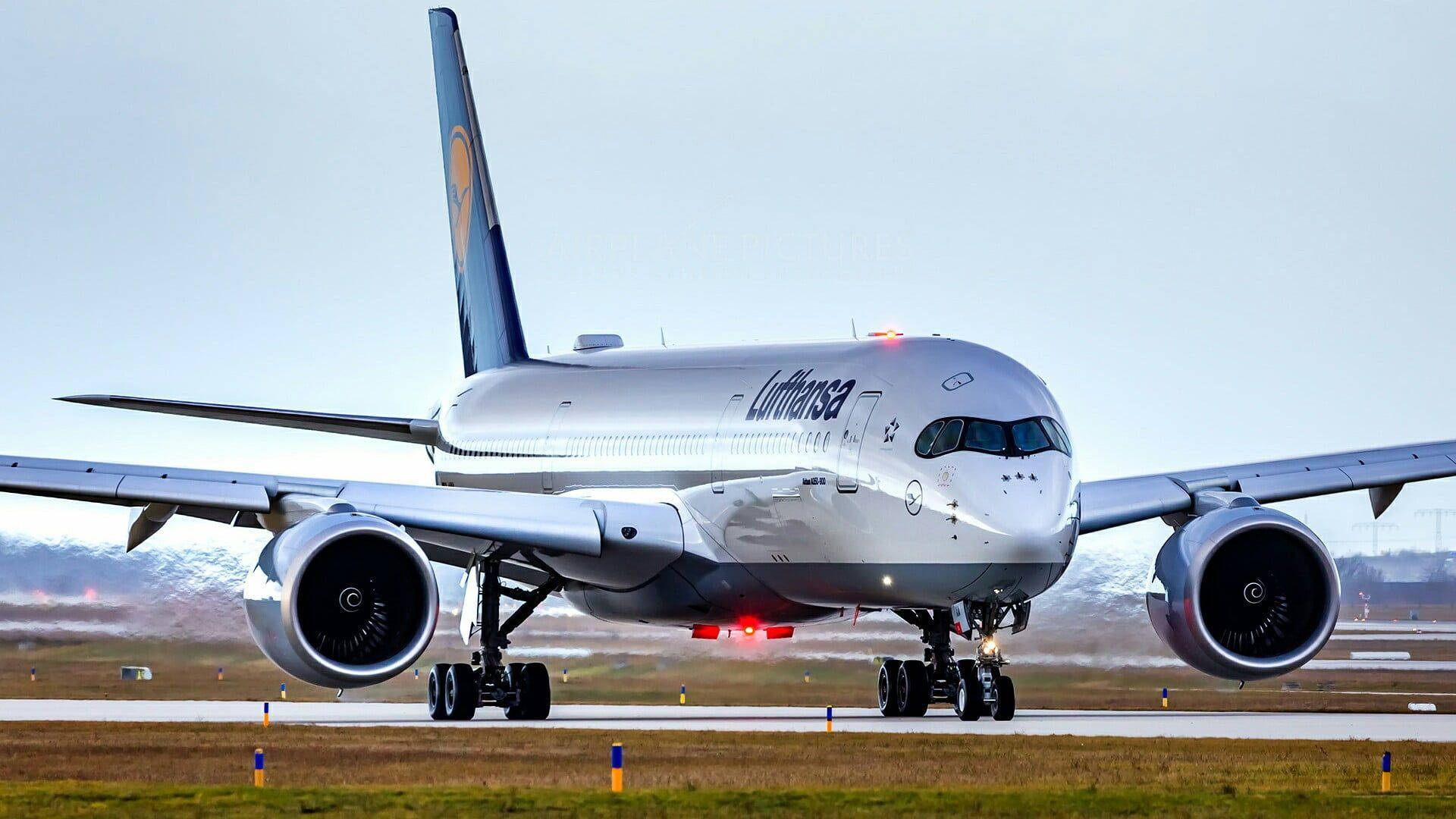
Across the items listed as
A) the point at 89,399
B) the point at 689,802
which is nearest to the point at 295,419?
the point at 89,399

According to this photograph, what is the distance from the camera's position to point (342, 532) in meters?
27.1

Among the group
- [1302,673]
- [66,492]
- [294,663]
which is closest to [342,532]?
[294,663]

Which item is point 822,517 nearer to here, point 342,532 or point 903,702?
point 903,702

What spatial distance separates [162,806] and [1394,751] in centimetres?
1253

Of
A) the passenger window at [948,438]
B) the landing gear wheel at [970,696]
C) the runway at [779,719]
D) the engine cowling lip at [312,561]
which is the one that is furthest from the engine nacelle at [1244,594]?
the engine cowling lip at [312,561]

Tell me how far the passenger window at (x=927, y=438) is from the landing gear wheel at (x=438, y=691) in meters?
7.63

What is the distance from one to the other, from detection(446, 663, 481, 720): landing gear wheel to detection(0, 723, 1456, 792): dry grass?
312 cm

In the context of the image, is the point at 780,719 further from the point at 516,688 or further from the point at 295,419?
the point at 295,419

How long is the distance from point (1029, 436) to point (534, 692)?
8.35m

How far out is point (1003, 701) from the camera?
1176 inches

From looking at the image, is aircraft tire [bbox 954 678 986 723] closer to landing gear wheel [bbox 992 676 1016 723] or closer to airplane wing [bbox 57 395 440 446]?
landing gear wheel [bbox 992 676 1016 723]

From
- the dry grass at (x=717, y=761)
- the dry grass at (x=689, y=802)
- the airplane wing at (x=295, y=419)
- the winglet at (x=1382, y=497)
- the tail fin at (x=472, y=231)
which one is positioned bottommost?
the dry grass at (x=689, y=802)

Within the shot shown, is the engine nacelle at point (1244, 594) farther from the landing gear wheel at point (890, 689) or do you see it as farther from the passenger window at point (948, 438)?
the landing gear wheel at point (890, 689)

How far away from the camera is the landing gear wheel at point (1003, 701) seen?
29719 mm
